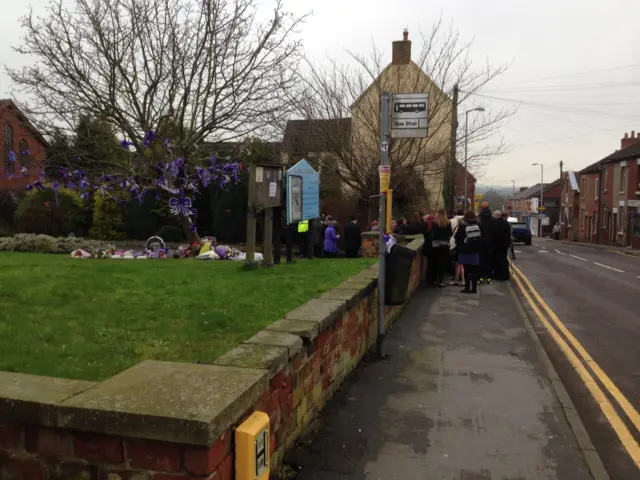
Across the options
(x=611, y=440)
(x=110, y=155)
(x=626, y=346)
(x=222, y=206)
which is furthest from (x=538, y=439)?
(x=222, y=206)

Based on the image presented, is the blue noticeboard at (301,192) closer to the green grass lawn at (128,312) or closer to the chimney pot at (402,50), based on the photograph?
the green grass lawn at (128,312)

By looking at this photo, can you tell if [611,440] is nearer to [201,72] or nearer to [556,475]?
[556,475]

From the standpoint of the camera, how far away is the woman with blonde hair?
11.8 metres

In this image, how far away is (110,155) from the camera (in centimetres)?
Answer: 1781

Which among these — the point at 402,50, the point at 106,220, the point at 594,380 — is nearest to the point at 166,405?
the point at 594,380

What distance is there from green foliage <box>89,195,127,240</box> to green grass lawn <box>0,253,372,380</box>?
16.6 meters

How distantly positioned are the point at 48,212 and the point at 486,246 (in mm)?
19515

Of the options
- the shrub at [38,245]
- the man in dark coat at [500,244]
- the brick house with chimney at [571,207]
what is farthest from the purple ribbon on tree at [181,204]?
the brick house with chimney at [571,207]

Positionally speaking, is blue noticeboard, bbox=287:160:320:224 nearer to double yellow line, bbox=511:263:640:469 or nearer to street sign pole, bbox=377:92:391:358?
street sign pole, bbox=377:92:391:358

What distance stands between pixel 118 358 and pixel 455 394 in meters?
3.10

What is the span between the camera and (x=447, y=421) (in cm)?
448

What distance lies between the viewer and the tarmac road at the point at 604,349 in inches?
171

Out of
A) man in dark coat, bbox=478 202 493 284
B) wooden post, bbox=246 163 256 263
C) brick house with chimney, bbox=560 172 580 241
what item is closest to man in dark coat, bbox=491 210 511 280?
man in dark coat, bbox=478 202 493 284

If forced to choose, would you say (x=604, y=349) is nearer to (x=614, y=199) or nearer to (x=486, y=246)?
(x=486, y=246)
